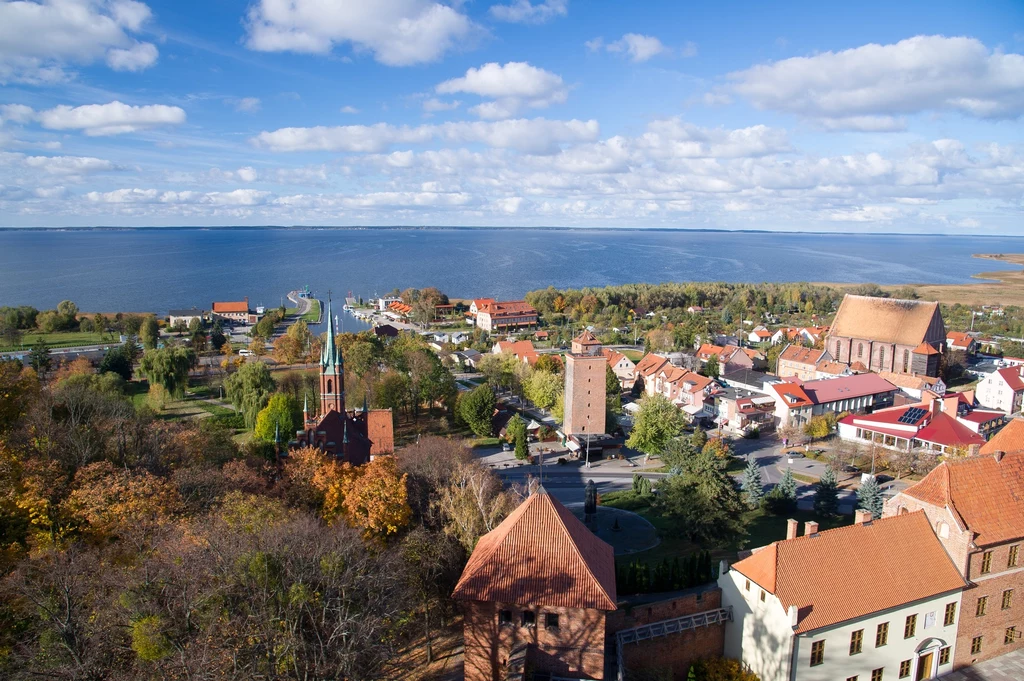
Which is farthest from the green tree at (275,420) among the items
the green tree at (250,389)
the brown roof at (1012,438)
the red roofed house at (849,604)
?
the brown roof at (1012,438)

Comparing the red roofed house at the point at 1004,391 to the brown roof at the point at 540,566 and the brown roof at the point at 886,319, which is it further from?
the brown roof at the point at 540,566

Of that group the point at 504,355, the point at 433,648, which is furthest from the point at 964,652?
the point at 504,355

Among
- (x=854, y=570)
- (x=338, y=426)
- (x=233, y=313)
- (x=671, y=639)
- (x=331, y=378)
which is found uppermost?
(x=331, y=378)

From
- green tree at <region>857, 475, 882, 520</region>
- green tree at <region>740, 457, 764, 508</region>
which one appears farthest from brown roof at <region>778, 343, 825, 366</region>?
green tree at <region>740, 457, 764, 508</region>

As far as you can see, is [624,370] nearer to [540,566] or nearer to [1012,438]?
[1012,438]

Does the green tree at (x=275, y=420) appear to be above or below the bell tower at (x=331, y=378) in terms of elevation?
below

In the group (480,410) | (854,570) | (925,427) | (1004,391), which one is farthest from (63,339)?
(1004,391)
